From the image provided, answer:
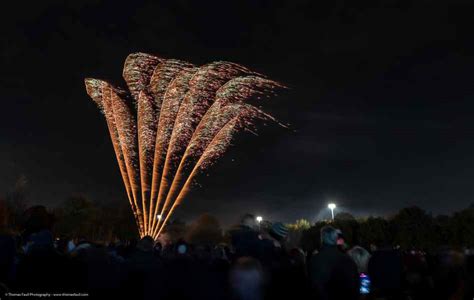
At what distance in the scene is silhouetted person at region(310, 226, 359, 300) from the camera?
27.0 ft

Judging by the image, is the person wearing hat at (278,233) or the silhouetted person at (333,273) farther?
the person wearing hat at (278,233)

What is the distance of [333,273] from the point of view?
328 inches

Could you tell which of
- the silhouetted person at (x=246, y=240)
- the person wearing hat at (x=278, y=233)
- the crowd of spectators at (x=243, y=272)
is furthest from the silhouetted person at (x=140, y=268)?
the person wearing hat at (x=278, y=233)

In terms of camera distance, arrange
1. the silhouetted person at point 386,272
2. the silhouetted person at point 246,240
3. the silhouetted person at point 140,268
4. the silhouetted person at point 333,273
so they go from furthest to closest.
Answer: the silhouetted person at point 386,272 → the silhouetted person at point 140,268 → the silhouetted person at point 246,240 → the silhouetted person at point 333,273

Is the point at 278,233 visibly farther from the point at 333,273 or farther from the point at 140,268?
the point at 140,268

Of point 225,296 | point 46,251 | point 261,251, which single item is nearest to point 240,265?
point 225,296

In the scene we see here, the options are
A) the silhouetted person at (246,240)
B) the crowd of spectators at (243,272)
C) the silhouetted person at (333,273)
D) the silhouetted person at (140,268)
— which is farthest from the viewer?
the silhouetted person at (140,268)

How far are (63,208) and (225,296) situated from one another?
332 feet

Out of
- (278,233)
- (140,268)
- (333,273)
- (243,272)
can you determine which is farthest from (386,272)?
(140,268)

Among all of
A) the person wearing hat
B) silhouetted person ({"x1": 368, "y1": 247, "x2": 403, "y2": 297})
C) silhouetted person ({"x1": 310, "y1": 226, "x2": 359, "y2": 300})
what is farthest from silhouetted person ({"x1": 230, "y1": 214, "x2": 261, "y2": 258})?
silhouetted person ({"x1": 368, "y1": 247, "x2": 403, "y2": 297})

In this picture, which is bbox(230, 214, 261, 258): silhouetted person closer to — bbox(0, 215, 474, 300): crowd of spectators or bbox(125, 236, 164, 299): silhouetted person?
bbox(0, 215, 474, 300): crowd of spectators

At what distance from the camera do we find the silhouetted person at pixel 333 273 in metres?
Result: 8.22

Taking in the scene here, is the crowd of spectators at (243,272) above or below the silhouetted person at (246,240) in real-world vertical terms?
below

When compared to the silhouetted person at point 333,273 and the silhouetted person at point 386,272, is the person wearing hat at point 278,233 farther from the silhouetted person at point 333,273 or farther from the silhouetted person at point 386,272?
the silhouetted person at point 386,272
